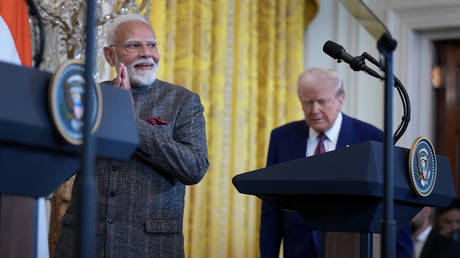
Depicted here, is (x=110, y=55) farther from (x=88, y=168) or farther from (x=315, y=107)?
(x=88, y=168)

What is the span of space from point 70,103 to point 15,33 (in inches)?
79.0

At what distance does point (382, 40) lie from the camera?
1430 mm

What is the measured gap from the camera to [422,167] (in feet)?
6.40

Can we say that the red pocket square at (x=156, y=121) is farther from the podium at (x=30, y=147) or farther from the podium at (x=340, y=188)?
the podium at (x=30, y=147)

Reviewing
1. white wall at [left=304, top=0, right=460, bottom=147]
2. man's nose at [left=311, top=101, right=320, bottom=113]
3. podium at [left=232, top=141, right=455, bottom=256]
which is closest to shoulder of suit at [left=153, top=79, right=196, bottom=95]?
podium at [left=232, top=141, right=455, bottom=256]

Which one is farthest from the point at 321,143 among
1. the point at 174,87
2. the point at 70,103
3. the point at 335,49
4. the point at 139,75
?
the point at 70,103

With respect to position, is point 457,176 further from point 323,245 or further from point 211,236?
point 323,245

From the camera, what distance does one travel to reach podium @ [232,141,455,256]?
1707mm

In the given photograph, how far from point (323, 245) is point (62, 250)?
2.83 feet

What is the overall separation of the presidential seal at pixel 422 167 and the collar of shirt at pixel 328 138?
1148 millimetres

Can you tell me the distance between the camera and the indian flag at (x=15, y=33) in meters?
3.04

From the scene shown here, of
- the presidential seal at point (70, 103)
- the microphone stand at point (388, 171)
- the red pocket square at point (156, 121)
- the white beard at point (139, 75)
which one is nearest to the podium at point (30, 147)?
the presidential seal at point (70, 103)

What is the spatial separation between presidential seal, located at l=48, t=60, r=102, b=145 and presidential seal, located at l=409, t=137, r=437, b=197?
0.92 m

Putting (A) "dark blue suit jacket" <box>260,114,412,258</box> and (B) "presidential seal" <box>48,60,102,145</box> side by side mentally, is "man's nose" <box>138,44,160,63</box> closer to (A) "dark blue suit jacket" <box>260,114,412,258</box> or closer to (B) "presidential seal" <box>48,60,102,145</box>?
(A) "dark blue suit jacket" <box>260,114,412,258</box>
